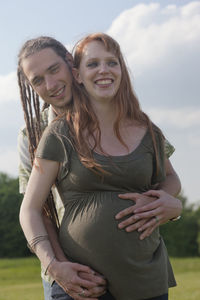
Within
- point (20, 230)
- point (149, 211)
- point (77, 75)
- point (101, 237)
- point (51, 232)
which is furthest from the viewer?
point (20, 230)

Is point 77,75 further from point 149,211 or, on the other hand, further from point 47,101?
point 149,211

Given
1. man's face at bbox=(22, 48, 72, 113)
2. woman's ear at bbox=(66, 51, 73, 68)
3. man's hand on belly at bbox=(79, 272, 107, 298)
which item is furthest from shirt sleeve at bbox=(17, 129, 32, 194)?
man's hand on belly at bbox=(79, 272, 107, 298)

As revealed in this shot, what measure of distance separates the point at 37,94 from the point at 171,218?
4.80 feet

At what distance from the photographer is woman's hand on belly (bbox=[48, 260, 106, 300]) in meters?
3.05

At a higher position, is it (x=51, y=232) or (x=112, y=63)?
(x=112, y=63)

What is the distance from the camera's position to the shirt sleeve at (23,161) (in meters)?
3.79

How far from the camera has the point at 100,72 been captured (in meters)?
3.26

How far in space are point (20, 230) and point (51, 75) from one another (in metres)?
54.3

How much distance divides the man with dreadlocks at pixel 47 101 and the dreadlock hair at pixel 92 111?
0.57 ft

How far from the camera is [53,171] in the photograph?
10.5 ft

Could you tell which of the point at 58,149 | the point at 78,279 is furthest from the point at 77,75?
the point at 78,279

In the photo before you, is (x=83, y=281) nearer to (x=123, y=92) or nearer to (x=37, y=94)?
(x=123, y=92)

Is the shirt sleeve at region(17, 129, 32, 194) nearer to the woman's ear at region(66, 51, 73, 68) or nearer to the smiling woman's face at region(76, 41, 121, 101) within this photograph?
the woman's ear at region(66, 51, 73, 68)

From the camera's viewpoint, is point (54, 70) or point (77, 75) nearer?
point (77, 75)
